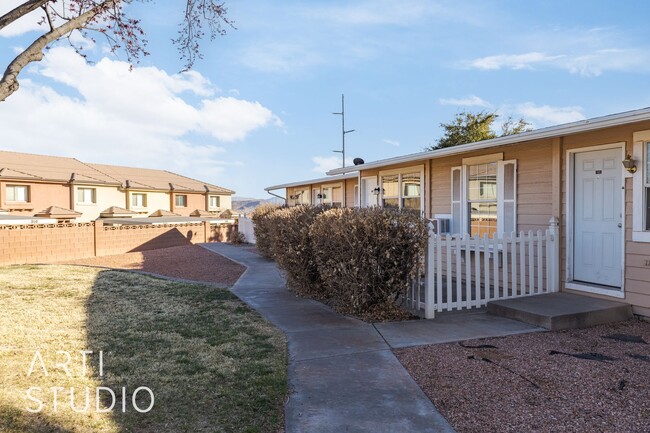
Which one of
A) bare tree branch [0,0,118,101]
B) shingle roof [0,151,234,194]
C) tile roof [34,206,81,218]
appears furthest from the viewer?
shingle roof [0,151,234,194]

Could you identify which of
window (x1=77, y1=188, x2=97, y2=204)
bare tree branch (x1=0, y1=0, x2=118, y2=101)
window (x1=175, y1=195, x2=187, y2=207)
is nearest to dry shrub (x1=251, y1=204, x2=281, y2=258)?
bare tree branch (x1=0, y1=0, x2=118, y2=101)

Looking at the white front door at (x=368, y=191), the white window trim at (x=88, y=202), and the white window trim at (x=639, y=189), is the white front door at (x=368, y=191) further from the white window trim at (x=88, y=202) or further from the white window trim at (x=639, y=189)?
the white window trim at (x=88, y=202)

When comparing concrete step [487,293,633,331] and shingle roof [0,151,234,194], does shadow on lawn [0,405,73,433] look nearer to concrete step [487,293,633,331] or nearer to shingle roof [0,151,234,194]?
concrete step [487,293,633,331]

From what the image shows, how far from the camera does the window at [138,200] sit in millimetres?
33656

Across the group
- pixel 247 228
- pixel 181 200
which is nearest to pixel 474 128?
pixel 247 228

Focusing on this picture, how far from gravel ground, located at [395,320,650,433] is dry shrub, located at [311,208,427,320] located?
1.38 m

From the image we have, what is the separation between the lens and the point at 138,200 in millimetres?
34219

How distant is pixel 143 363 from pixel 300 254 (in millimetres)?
3876

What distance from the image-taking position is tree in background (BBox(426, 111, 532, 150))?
86.5 ft

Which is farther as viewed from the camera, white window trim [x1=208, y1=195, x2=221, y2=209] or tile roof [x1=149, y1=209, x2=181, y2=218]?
white window trim [x1=208, y1=195, x2=221, y2=209]

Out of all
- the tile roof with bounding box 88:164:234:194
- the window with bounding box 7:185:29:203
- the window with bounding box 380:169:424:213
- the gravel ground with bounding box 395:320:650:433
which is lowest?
the gravel ground with bounding box 395:320:650:433

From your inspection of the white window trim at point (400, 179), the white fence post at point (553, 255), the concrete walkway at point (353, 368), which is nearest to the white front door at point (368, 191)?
the white window trim at point (400, 179)

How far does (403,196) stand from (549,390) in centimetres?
808

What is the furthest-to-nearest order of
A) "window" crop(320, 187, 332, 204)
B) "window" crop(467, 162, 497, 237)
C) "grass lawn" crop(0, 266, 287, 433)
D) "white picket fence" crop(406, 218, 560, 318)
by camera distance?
"window" crop(320, 187, 332, 204) < "window" crop(467, 162, 497, 237) < "white picket fence" crop(406, 218, 560, 318) < "grass lawn" crop(0, 266, 287, 433)
